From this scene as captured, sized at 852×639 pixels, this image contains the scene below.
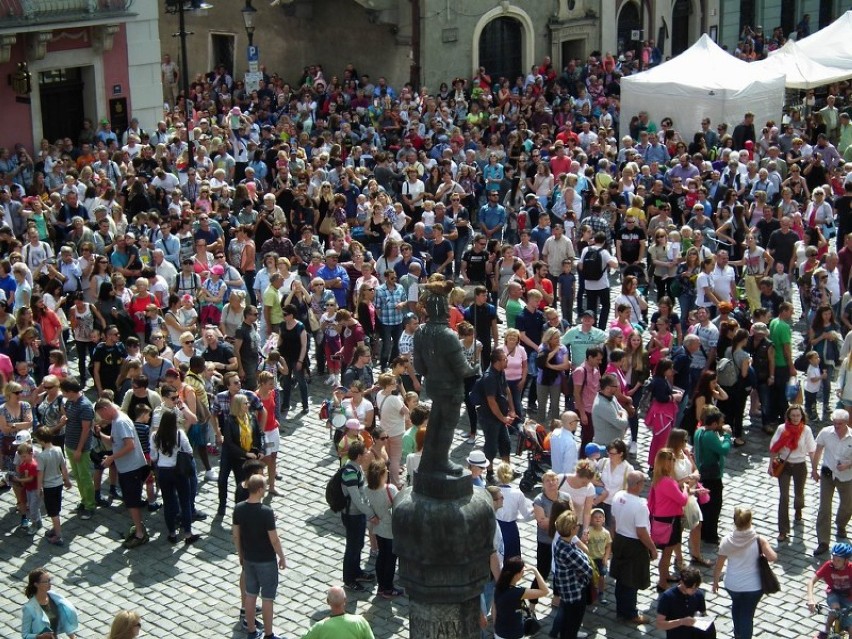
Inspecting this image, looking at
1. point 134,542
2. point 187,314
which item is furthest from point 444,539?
point 187,314

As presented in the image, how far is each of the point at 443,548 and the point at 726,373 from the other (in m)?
10.1

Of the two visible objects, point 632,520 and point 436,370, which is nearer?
point 436,370

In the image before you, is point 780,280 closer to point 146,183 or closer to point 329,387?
point 329,387

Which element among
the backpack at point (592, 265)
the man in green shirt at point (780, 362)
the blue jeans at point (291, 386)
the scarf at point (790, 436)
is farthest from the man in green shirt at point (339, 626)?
the backpack at point (592, 265)

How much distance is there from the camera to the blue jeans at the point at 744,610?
432 inches

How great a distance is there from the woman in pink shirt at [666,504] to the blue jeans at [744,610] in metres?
1.02

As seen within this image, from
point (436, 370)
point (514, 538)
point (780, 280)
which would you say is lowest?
point (514, 538)

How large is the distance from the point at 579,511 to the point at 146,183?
12008mm

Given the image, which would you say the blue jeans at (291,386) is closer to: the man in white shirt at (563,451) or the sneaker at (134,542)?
the sneaker at (134,542)

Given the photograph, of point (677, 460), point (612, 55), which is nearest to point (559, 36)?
point (612, 55)

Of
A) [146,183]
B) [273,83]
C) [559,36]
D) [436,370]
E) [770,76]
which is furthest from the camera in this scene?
[559,36]

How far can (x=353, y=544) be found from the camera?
12.1 meters

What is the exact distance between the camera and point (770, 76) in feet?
93.1

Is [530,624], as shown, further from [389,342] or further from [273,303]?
[273,303]
